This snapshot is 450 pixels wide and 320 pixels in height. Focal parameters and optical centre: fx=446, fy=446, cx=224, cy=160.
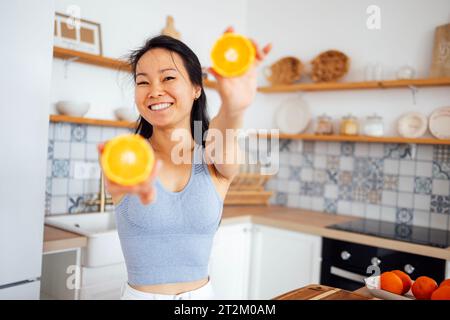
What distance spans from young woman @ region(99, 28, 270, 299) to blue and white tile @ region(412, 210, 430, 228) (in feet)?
6.08

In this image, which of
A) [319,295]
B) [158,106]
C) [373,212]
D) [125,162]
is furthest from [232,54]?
[373,212]

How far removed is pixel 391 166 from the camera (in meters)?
2.59

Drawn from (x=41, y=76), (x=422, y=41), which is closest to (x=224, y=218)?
(x=41, y=76)

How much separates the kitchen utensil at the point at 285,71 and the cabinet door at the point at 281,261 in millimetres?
1038

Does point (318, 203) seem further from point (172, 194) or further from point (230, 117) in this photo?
point (230, 117)

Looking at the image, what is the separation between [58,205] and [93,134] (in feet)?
1.37

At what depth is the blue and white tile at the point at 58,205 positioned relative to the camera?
7.40ft

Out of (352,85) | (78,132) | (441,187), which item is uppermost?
(352,85)

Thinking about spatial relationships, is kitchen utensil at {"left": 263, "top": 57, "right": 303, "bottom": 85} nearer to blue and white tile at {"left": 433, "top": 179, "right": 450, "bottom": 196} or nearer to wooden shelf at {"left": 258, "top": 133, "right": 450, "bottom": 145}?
wooden shelf at {"left": 258, "top": 133, "right": 450, "bottom": 145}

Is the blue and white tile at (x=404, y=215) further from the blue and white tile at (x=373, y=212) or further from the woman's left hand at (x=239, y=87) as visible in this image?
the woman's left hand at (x=239, y=87)

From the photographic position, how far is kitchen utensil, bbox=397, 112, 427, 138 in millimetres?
2438

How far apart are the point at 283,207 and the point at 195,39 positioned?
126cm

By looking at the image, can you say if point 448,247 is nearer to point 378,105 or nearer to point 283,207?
point 378,105
